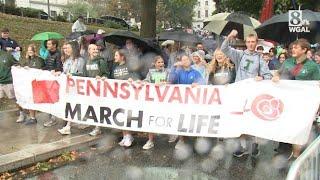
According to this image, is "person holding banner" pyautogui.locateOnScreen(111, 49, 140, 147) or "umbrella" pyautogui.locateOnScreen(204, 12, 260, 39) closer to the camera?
"person holding banner" pyautogui.locateOnScreen(111, 49, 140, 147)

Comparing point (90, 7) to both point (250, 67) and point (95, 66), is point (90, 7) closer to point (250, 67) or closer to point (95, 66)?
point (95, 66)

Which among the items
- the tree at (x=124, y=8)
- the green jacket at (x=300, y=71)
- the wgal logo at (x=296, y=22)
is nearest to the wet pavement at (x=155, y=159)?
the green jacket at (x=300, y=71)

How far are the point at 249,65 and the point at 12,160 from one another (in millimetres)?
3851

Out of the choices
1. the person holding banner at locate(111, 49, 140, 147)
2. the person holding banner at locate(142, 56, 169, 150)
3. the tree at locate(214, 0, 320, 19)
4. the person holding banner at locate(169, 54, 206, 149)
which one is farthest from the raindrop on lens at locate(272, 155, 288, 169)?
the tree at locate(214, 0, 320, 19)

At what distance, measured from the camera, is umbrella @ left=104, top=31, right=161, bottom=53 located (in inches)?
385

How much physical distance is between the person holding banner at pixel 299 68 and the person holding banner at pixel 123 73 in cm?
250

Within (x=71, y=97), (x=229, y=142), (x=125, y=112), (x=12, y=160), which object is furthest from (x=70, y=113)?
(x=229, y=142)

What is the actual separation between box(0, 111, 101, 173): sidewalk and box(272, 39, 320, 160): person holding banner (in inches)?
134

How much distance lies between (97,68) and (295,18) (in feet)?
14.8

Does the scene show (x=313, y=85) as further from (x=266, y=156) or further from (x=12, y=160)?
(x=12, y=160)

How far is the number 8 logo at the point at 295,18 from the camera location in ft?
32.3

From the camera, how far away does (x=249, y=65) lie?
7285 mm

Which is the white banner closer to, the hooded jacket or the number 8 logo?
the hooded jacket

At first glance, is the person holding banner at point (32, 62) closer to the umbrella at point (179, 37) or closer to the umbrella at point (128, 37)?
the umbrella at point (128, 37)
